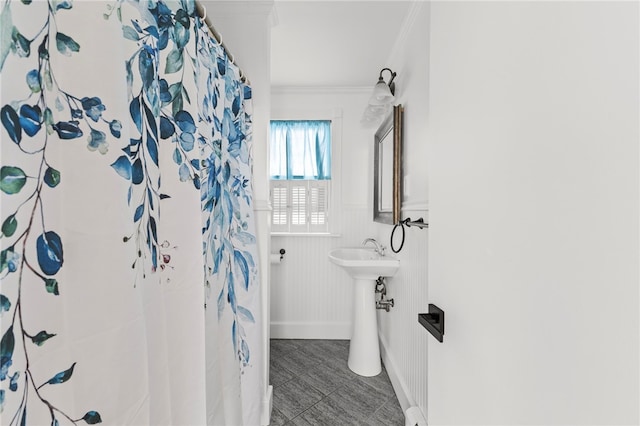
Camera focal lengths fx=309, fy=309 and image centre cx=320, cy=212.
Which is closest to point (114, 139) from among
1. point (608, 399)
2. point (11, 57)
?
point (11, 57)

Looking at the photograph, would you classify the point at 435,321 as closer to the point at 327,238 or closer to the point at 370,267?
the point at 370,267

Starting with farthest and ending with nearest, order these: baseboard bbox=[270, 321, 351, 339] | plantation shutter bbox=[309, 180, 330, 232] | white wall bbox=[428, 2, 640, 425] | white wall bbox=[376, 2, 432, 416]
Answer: plantation shutter bbox=[309, 180, 330, 232] → baseboard bbox=[270, 321, 351, 339] → white wall bbox=[376, 2, 432, 416] → white wall bbox=[428, 2, 640, 425]

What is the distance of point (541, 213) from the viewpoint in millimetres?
421

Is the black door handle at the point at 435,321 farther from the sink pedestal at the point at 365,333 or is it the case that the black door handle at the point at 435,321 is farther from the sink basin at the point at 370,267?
the sink pedestal at the point at 365,333

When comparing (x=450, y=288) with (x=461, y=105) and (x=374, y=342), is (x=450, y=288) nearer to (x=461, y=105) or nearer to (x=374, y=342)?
(x=461, y=105)

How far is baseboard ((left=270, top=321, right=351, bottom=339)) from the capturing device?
2.96 m

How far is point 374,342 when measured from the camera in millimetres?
2295

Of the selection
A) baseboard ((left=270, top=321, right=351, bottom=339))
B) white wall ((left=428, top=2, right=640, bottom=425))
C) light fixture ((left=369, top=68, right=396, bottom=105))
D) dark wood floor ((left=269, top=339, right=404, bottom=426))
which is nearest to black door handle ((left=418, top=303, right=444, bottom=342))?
white wall ((left=428, top=2, right=640, bottom=425))

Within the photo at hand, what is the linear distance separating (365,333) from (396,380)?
365mm

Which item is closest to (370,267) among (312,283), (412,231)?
(412,231)

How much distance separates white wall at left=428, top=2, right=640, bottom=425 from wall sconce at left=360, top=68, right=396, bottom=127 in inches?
61.7

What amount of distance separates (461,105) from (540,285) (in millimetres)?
364

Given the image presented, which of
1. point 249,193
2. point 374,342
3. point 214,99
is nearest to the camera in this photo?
point 214,99

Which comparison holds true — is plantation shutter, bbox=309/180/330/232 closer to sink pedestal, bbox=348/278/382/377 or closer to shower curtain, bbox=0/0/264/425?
sink pedestal, bbox=348/278/382/377
